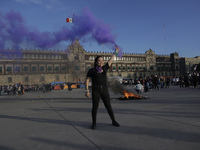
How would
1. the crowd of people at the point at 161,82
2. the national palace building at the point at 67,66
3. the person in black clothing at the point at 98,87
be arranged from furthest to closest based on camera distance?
1. the national palace building at the point at 67,66
2. the crowd of people at the point at 161,82
3. the person in black clothing at the point at 98,87

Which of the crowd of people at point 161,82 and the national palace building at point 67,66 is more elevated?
the national palace building at point 67,66

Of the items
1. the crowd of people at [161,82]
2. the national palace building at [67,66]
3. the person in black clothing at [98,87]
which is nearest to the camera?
the person in black clothing at [98,87]

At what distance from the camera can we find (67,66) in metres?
62.5

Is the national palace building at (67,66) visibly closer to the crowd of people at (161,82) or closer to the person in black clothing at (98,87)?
the crowd of people at (161,82)

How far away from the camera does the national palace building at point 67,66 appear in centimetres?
5547

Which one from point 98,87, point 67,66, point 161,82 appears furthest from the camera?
point 67,66

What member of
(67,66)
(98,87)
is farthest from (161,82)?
(67,66)

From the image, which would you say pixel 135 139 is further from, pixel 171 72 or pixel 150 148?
pixel 171 72

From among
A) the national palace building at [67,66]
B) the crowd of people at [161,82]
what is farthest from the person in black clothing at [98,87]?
the national palace building at [67,66]

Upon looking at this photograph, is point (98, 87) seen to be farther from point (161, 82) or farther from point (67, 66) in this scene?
point (67, 66)

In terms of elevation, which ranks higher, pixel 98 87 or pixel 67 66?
pixel 67 66

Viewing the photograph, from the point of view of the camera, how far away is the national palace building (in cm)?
5547

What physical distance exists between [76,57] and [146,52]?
39.9 meters

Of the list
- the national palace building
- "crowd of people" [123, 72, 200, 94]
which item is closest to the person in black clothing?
"crowd of people" [123, 72, 200, 94]
